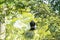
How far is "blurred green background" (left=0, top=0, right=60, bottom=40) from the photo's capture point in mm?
2186

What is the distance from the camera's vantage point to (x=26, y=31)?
221cm

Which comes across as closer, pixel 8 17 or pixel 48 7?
pixel 8 17

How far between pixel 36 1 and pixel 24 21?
0.32 m

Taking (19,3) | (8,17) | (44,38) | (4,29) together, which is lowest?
(44,38)

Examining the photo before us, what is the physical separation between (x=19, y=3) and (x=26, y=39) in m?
0.48

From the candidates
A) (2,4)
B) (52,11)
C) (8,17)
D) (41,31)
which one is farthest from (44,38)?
(2,4)

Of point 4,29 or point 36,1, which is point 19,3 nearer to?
point 36,1

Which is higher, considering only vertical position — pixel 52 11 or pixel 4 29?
pixel 52 11

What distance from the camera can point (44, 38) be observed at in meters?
2.24

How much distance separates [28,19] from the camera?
225 centimetres

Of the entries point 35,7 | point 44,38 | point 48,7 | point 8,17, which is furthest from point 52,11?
point 8,17

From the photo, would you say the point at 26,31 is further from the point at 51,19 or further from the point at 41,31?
the point at 51,19

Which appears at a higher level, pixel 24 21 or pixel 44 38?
pixel 24 21

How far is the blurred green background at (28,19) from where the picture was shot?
2186mm
